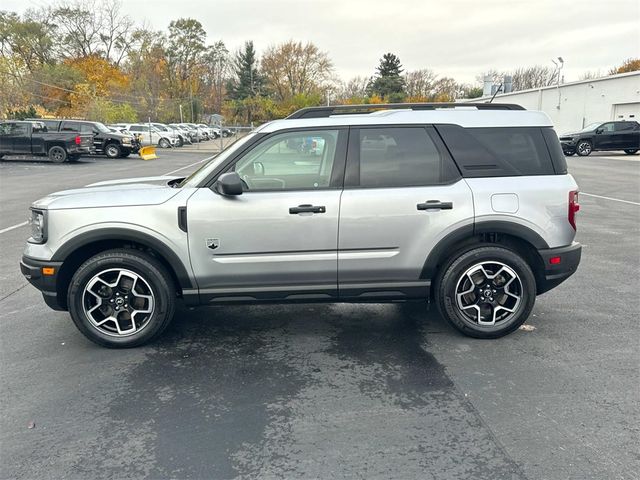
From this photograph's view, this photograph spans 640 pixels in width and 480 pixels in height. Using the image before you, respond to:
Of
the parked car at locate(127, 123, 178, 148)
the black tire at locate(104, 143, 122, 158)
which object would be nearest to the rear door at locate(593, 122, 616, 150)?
the black tire at locate(104, 143, 122, 158)

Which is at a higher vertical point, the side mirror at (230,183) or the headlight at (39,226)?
the side mirror at (230,183)

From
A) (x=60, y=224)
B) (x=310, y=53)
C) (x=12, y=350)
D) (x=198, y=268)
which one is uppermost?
(x=310, y=53)

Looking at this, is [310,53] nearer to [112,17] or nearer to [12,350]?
[112,17]

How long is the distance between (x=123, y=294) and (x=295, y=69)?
66.3 metres

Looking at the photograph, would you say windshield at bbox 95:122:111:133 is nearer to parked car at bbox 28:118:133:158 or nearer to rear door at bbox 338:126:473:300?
parked car at bbox 28:118:133:158

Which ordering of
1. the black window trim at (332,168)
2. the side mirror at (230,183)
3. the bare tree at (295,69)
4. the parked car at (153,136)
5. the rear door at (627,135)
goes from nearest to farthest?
the side mirror at (230,183) → the black window trim at (332,168) → the rear door at (627,135) → the parked car at (153,136) → the bare tree at (295,69)

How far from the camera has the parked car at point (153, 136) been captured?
3631 cm

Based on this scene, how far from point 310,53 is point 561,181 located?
215ft

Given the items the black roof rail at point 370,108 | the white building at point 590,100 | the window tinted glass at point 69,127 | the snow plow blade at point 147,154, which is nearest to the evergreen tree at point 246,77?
the white building at point 590,100

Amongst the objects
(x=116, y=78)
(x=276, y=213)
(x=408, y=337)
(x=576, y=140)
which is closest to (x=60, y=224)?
(x=276, y=213)

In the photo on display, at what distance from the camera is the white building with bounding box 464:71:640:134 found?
3134cm

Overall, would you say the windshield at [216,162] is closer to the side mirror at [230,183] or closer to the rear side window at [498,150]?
the side mirror at [230,183]

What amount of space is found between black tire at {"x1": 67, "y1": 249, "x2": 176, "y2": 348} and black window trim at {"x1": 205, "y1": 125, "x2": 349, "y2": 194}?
79 cm

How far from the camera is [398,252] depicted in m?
4.05
